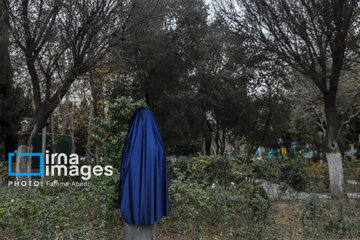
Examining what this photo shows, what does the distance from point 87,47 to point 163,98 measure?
16.0 ft

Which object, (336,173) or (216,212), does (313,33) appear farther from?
(216,212)

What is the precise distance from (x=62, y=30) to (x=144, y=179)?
5741 millimetres

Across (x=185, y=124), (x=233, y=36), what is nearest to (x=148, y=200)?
(x=233, y=36)

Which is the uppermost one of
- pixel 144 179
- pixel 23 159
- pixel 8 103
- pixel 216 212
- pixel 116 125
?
pixel 8 103

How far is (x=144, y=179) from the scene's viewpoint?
3396 millimetres

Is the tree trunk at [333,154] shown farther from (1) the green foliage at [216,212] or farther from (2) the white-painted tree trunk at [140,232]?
(2) the white-painted tree trunk at [140,232]

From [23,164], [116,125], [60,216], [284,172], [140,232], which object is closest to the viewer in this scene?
[140,232]

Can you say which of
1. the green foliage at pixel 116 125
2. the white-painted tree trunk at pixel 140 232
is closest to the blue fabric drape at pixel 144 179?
the white-painted tree trunk at pixel 140 232

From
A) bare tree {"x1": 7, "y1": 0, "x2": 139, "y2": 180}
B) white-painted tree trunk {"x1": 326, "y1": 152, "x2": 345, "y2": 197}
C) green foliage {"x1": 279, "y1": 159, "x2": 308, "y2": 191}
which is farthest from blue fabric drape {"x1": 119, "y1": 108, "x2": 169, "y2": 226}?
white-painted tree trunk {"x1": 326, "y1": 152, "x2": 345, "y2": 197}

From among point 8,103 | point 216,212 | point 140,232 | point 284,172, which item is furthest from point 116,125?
point 8,103

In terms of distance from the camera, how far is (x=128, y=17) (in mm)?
7879

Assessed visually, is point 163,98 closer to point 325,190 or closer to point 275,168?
point 275,168

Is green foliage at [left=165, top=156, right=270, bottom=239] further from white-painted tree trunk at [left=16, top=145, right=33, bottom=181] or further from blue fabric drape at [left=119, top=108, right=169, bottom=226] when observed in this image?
white-painted tree trunk at [left=16, top=145, right=33, bottom=181]

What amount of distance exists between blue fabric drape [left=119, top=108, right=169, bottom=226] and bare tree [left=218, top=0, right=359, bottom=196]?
5.87 metres
